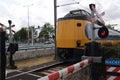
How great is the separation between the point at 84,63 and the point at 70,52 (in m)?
9.00

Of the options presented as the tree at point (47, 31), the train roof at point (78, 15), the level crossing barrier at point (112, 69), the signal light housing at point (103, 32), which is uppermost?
the tree at point (47, 31)

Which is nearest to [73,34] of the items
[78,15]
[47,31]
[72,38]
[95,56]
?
[72,38]

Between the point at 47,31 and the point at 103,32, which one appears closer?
the point at 103,32

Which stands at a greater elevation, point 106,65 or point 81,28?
point 81,28

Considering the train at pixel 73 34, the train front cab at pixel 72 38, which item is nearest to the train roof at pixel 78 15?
the train at pixel 73 34

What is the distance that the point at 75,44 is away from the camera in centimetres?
1442

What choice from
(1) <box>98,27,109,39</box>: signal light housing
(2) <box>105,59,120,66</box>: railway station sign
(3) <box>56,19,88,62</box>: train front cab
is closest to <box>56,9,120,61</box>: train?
(3) <box>56,19,88,62</box>: train front cab

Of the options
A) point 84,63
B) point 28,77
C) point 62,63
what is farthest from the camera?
point 62,63

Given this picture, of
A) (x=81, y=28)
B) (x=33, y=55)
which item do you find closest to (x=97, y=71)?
(x=81, y=28)

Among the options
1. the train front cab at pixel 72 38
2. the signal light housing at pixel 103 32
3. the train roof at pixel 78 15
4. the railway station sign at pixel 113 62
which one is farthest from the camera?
the train roof at pixel 78 15

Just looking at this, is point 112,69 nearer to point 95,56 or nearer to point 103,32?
point 95,56

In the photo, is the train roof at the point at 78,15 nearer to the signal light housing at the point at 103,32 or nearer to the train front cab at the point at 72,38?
the train front cab at the point at 72,38

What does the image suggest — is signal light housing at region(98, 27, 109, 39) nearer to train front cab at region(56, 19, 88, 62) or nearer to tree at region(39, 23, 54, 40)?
train front cab at region(56, 19, 88, 62)

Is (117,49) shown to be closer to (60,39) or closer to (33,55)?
(60,39)
